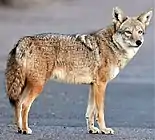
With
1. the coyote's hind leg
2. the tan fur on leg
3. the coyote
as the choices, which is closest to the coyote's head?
the coyote

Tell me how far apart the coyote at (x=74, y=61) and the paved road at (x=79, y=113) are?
38cm

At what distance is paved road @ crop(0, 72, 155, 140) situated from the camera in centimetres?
1059

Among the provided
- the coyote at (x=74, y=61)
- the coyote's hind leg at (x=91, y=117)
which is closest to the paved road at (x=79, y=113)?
the coyote's hind leg at (x=91, y=117)

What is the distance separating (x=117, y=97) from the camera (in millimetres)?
15477

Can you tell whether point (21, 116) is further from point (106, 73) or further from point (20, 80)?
point (106, 73)

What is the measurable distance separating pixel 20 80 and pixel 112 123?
2667 millimetres

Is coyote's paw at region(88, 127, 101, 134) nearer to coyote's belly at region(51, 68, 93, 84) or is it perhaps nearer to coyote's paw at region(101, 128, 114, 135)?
coyote's paw at region(101, 128, 114, 135)

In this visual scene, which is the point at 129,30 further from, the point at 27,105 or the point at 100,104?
the point at 27,105

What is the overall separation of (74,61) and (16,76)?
0.99 m

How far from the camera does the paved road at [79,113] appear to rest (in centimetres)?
1059

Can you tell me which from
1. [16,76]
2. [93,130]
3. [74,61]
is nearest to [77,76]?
[74,61]

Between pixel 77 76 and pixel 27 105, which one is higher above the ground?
pixel 77 76

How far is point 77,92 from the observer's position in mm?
15859

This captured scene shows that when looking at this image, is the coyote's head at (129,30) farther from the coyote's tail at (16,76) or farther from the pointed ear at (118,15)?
the coyote's tail at (16,76)
